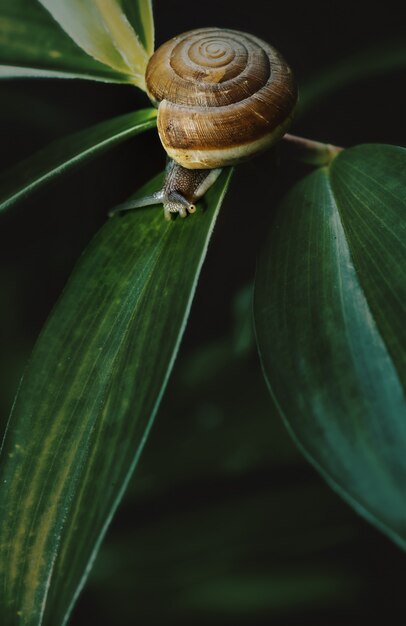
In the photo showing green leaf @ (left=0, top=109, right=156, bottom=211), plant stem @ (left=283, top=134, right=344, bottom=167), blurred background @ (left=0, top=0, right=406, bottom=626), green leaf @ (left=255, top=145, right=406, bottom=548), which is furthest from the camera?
blurred background @ (left=0, top=0, right=406, bottom=626)

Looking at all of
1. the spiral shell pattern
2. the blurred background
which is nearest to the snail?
the spiral shell pattern

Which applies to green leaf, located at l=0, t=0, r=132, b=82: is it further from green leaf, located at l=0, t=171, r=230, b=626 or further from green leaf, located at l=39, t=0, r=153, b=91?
green leaf, located at l=0, t=171, r=230, b=626

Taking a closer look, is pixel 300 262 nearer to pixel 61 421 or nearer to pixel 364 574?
pixel 61 421

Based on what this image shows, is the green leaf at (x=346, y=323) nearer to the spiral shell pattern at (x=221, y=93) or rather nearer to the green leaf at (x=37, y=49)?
the spiral shell pattern at (x=221, y=93)

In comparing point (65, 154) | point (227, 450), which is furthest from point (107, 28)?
point (227, 450)

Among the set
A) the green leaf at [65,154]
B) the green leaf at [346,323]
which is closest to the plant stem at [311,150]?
the green leaf at [346,323]

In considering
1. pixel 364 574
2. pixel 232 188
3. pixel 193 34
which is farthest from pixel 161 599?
pixel 193 34
